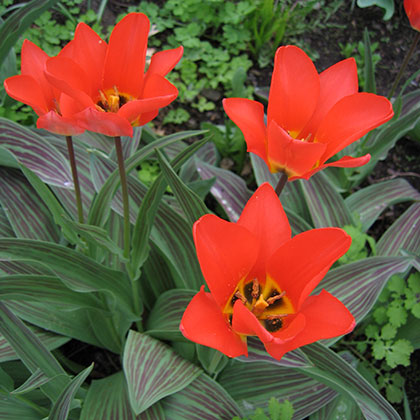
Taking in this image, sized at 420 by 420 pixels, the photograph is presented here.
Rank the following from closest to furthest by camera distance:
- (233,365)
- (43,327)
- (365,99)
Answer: (365,99)
(43,327)
(233,365)

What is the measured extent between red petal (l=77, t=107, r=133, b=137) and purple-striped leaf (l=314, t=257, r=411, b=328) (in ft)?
2.89

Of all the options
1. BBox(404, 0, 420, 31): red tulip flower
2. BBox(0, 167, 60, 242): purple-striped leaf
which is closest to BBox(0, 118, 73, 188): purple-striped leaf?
BBox(0, 167, 60, 242): purple-striped leaf

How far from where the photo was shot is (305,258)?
2.92ft

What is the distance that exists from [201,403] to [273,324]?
1.81 feet

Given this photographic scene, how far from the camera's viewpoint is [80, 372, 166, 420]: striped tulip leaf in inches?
53.4

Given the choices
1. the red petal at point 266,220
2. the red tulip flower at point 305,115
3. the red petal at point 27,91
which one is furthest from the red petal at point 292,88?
the red petal at point 27,91

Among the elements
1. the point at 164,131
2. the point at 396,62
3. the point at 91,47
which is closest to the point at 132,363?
the point at 91,47

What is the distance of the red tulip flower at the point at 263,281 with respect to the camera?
2.62 feet

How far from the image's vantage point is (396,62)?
2.77 m

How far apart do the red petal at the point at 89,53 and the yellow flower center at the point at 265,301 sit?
22.3 inches

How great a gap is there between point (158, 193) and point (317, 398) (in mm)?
873

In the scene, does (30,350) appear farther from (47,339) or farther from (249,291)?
(249,291)

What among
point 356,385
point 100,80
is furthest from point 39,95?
point 356,385

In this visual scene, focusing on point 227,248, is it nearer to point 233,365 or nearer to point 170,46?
point 233,365
